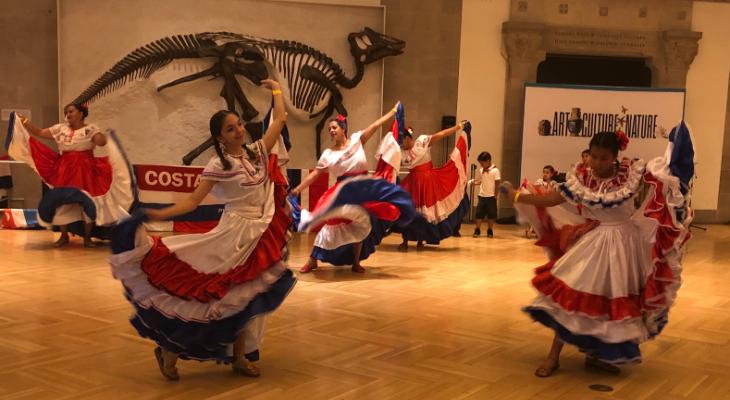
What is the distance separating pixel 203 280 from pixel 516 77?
984cm

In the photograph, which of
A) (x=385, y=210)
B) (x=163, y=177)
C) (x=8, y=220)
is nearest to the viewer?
(x=385, y=210)

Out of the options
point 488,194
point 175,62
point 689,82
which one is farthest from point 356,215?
point 689,82

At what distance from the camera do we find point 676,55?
41.5 feet

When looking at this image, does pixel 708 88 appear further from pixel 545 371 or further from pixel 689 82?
pixel 545 371

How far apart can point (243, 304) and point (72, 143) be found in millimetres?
5001

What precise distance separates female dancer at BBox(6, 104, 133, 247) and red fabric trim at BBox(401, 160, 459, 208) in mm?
3134

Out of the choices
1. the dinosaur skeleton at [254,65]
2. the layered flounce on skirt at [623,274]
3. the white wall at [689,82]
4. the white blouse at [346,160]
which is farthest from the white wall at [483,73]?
the layered flounce on skirt at [623,274]

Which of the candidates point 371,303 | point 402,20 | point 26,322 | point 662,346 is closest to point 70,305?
point 26,322

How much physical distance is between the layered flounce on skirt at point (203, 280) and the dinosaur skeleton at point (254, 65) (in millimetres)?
7607

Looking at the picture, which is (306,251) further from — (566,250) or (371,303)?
(566,250)

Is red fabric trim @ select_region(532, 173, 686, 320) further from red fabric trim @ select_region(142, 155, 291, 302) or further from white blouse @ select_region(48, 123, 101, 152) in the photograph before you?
white blouse @ select_region(48, 123, 101, 152)

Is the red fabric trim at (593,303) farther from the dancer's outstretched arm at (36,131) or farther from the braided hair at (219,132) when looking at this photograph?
the dancer's outstretched arm at (36,131)

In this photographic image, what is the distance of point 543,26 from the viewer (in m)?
12.3

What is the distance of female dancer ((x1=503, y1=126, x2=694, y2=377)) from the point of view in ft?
12.2
